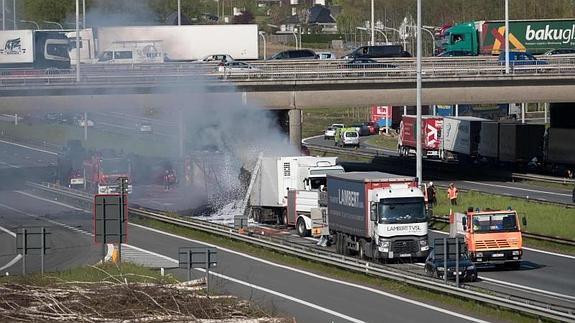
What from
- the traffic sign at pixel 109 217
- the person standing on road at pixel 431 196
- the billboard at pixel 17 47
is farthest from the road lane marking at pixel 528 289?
the billboard at pixel 17 47

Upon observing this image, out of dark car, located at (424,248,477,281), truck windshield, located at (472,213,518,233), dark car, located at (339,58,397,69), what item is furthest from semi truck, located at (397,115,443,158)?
dark car, located at (424,248,477,281)

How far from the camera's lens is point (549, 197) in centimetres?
6500

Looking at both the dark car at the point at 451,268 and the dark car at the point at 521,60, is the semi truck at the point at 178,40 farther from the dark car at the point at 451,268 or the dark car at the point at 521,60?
the dark car at the point at 451,268

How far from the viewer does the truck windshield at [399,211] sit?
43.0 metres

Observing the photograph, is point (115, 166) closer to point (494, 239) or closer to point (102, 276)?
point (494, 239)

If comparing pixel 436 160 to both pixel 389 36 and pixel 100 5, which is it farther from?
pixel 389 36

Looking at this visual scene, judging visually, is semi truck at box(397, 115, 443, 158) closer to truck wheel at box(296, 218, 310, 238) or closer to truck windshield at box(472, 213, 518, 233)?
truck wheel at box(296, 218, 310, 238)

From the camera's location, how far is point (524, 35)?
100938mm

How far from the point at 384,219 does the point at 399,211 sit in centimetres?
59

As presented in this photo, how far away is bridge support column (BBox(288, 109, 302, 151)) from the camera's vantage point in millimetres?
68562

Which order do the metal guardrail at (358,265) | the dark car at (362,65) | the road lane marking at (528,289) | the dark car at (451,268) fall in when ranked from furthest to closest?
1. the dark car at (362,65)
2. the dark car at (451,268)
3. the road lane marking at (528,289)
4. the metal guardrail at (358,265)

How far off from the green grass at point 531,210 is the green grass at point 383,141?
41.6 meters

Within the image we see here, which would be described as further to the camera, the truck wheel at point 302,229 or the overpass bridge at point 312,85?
the overpass bridge at point 312,85

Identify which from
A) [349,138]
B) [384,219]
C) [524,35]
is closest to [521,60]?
[524,35]
